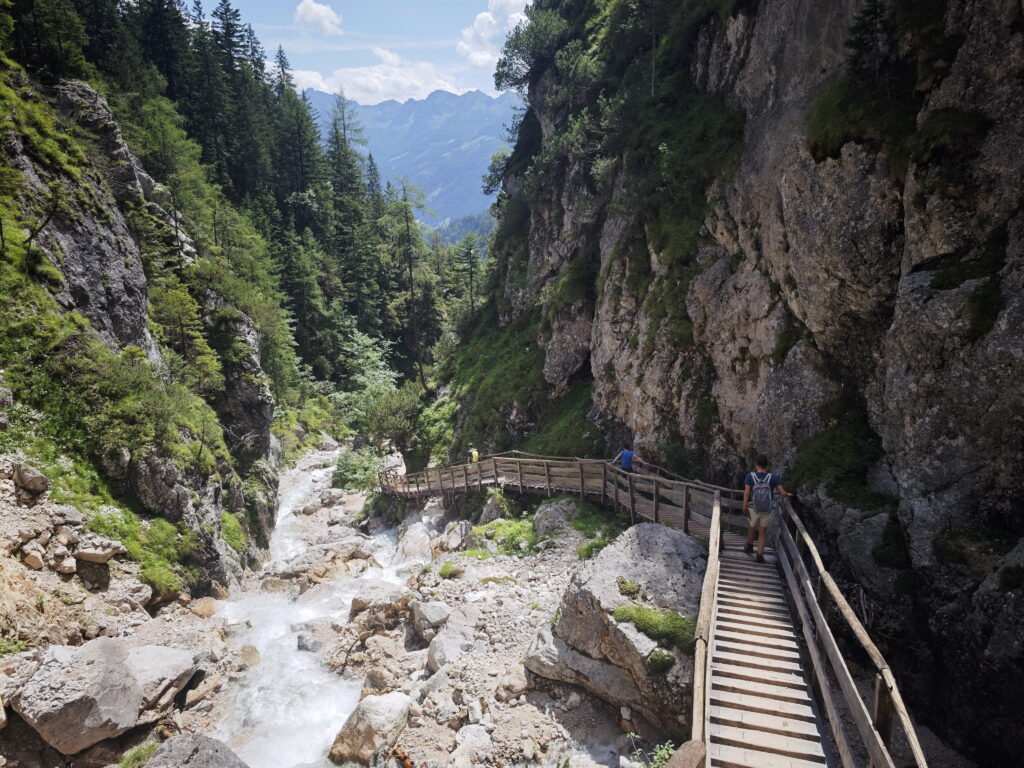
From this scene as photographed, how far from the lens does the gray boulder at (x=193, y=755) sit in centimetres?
752

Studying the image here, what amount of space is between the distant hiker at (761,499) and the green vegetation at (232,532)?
717 inches

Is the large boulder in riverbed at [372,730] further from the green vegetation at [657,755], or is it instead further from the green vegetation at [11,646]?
the green vegetation at [11,646]

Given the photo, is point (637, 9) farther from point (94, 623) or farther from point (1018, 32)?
point (94, 623)

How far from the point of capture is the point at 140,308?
64.5ft

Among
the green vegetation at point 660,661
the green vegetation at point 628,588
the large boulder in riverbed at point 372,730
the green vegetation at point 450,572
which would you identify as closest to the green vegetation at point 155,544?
the green vegetation at point 450,572

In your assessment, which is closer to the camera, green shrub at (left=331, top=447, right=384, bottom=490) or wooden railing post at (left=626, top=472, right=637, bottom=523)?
wooden railing post at (left=626, top=472, right=637, bottom=523)

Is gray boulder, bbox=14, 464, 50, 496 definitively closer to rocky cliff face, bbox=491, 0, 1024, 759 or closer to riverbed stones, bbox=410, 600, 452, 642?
riverbed stones, bbox=410, 600, 452, 642

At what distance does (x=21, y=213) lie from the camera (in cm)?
1583

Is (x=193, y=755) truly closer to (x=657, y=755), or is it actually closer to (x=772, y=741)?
(x=657, y=755)

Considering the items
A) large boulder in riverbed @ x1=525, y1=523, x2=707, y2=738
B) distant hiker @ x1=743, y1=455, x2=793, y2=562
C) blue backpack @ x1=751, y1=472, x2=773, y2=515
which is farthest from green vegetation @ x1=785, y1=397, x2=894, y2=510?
large boulder in riverbed @ x1=525, y1=523, x2=707, y2=738

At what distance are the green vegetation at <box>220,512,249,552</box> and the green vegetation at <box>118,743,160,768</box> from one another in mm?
10456

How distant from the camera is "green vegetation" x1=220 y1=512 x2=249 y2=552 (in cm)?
1896

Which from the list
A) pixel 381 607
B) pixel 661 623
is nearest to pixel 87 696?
pixel 381 607

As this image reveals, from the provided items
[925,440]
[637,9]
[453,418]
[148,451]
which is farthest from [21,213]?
[637,9]
